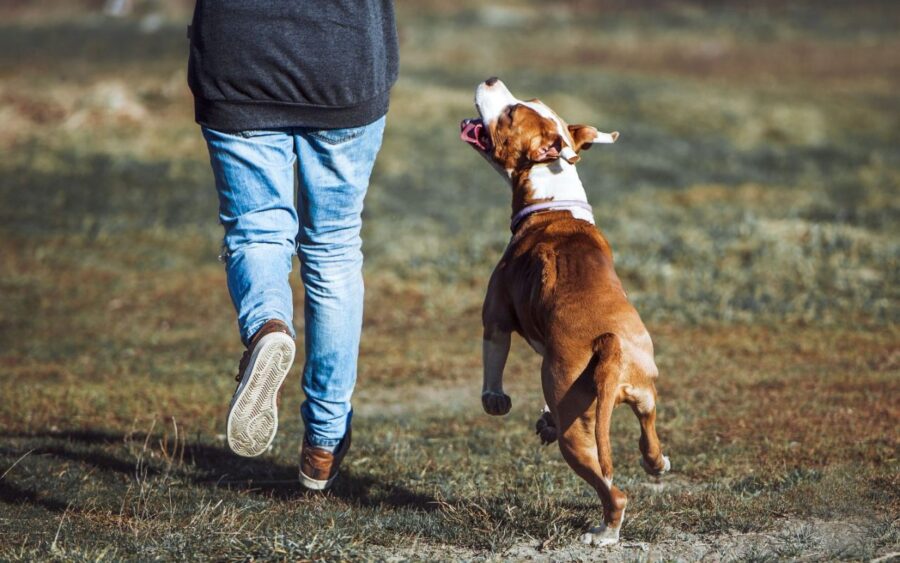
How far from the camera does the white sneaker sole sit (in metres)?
3.86

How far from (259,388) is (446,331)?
5.83m

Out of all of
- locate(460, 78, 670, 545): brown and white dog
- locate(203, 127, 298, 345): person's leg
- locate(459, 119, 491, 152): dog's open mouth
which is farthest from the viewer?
locate(459, 119, 491, 152): dog's open mouth

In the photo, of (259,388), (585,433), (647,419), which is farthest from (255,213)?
(647,419)

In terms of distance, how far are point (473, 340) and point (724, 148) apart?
1159 centimetres

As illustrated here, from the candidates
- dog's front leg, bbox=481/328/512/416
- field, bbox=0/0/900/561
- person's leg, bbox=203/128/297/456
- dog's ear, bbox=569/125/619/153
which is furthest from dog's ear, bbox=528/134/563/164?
field, bbox=0/0/900/561

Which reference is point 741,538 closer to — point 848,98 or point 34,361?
point 34,361

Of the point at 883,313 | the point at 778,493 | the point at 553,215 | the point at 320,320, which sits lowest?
the point at 883,313

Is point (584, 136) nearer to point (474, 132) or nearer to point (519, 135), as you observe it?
point (519, 135)

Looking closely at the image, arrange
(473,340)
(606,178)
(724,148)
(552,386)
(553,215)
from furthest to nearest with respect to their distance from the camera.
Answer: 1. (724,148)
2. (606,178)
3. (473,340)
4. (553,215)
5. (552,386)

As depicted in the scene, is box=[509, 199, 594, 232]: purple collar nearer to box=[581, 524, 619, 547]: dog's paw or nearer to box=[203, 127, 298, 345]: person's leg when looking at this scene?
box=[203, 127, 298, 345]: person's leg

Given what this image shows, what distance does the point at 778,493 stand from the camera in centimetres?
467

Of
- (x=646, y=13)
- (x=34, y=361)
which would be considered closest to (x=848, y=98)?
(x=646, y=13)

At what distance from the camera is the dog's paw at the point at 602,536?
381cm

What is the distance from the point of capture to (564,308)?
383cm
